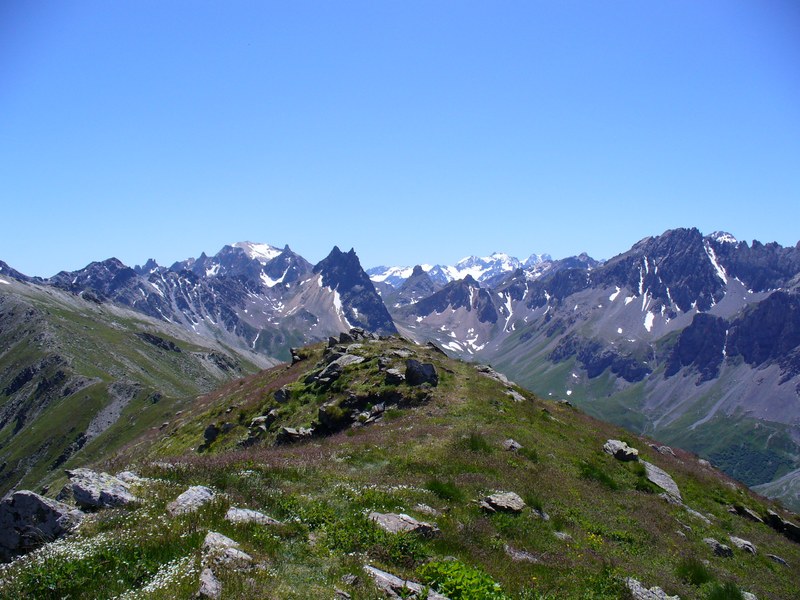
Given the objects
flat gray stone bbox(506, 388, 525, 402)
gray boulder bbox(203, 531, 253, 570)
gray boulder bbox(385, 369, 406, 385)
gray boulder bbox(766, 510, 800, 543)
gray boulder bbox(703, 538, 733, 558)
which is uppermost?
gray boulder bbox(385, 369, 406, 385)

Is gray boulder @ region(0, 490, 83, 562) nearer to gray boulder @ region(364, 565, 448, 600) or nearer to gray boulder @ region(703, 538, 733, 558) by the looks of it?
gray boulder @ region(364, 565, 448, 600)

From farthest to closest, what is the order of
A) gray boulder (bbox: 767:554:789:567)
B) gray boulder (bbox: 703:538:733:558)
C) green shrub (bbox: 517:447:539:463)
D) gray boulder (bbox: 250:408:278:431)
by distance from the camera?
gray boulder (bbox: 250:408:278:431) < green shrub (bbox: 517:447:539:463) < gray boulder (bbox: 767:554:789:567) < gray boulder (bbox: 703:538:733:558)

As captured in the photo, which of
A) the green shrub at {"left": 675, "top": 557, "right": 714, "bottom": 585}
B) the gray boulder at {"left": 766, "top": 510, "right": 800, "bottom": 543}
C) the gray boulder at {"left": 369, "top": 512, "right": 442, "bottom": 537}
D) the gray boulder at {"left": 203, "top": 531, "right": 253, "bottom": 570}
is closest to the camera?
the gray boulder at {"left": 203, "top": 531, "right": 253, "bottom": 570}

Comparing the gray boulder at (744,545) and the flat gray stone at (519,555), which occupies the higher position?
the flat gray stone at (519,555)

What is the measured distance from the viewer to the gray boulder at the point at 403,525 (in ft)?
47.5

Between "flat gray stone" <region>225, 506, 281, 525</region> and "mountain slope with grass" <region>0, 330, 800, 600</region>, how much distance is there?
0.20ft

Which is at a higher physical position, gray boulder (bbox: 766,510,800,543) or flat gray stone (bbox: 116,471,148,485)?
flat gray stone (bbox: 116,471,148,485)

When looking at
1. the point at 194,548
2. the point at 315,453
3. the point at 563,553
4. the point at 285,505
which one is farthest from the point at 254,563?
the point at 315,453

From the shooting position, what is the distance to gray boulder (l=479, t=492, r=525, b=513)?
60.6 ft

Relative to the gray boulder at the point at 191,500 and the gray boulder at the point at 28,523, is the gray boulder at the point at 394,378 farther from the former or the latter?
the gray boulder at the point at 28,523

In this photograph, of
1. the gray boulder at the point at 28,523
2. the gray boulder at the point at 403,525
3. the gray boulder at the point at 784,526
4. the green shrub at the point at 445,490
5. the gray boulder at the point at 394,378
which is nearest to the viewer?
the gray boulder at the point at 28,523

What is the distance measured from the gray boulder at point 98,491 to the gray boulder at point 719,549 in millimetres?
21875

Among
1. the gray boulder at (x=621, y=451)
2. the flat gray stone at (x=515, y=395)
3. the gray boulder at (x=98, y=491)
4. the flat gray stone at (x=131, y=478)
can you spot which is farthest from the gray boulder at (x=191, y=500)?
the flat gray stone at (x=515, y=395)

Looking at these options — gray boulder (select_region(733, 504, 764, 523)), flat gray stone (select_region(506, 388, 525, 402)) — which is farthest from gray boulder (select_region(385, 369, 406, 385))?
gray boulder (select_region(733, 504, 764, 523))
